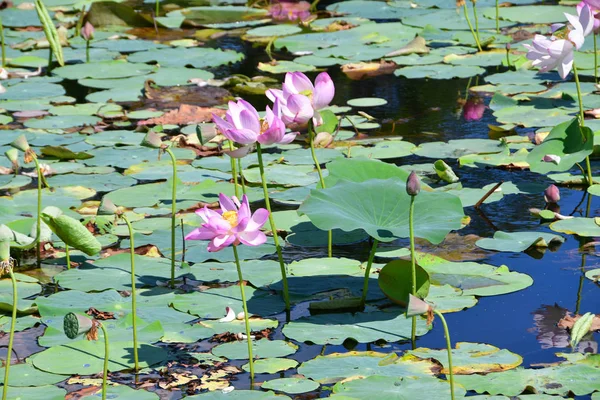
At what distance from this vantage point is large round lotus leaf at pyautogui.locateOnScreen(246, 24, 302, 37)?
6.98m

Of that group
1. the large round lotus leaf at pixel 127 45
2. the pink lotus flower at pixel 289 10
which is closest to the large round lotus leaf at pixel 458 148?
the large round lotus leaf at pixel 127 45

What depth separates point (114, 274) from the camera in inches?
117

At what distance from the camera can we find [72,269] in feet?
9.89

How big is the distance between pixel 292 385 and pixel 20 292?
3.51ft

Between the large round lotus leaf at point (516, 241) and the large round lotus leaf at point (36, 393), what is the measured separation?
58.1 inches

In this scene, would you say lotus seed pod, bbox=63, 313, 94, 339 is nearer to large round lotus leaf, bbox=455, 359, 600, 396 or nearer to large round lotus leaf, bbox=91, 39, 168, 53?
Result: large round lotus leaf, bbox=455, 359, 600, 396

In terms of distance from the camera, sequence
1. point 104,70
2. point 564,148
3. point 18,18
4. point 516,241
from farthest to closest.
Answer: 1. point 18,18
2. point 104,70
3. point 564,148
4. point 516,241

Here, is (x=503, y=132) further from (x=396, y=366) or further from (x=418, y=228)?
(x=396, y=366)

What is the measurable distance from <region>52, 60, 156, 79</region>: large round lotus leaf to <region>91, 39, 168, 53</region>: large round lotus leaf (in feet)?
1.66

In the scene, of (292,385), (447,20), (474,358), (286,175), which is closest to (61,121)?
(286,175)

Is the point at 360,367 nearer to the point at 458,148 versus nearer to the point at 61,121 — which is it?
the point at 458,148

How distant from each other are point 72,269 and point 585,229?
5.47ft

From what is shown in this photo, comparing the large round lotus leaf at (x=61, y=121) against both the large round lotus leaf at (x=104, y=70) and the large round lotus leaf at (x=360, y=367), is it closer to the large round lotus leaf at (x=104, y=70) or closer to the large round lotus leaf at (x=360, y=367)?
the large round lotus leaf at (x=104, y=70)

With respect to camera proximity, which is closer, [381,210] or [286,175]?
[381,210]
